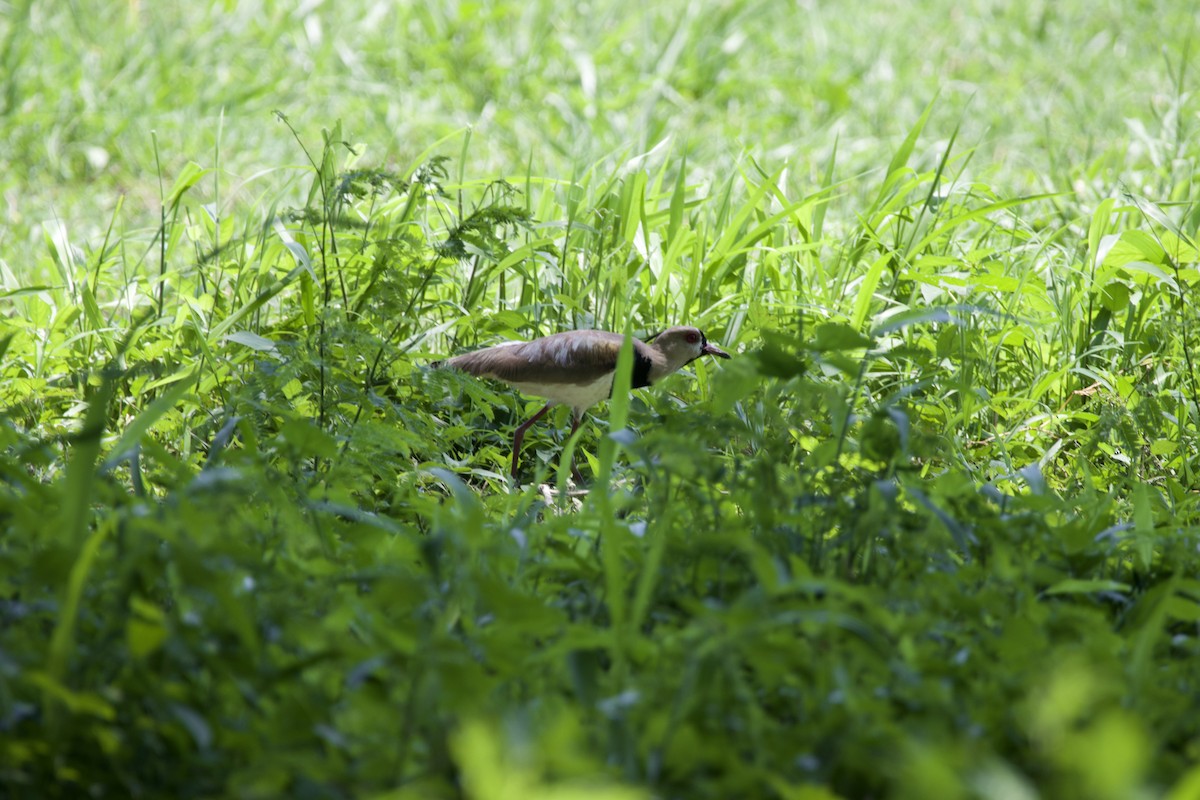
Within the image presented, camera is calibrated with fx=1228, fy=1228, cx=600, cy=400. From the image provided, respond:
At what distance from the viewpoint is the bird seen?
3854 millimetres

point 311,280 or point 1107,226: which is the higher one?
point 311,280

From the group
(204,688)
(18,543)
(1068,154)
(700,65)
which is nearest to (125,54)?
(700,65)

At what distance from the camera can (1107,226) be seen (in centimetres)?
493

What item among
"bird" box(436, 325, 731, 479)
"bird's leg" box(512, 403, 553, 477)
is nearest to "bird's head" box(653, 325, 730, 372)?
"bird" box(436, 325, 731, 479)

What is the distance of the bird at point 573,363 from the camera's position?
152 inches

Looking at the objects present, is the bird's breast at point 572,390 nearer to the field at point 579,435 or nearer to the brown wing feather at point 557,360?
the brown wing feather at point 557,360

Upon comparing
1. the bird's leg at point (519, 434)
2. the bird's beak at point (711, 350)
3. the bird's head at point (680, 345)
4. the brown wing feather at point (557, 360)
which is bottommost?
the bird's leg at point (519, 434)

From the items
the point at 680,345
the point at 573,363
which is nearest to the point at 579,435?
the point at 573,363

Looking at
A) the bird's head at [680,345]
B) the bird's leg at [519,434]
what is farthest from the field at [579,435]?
the bird's head at [680,345]

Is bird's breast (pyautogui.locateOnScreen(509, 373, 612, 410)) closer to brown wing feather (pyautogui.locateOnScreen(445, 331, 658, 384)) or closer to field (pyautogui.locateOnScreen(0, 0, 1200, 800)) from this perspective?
brown wing feather (pyautogui.locateOnScreen(445, 331, 658, 384))

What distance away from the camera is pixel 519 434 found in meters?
4.07

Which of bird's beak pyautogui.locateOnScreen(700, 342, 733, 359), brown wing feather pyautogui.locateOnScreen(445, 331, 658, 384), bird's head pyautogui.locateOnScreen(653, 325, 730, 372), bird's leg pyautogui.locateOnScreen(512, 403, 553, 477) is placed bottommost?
bird's leg pyautogui.locateOnScreen(512, 403, 553, 477)

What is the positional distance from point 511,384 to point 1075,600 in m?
1.93

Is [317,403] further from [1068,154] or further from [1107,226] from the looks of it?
[1068,154]
